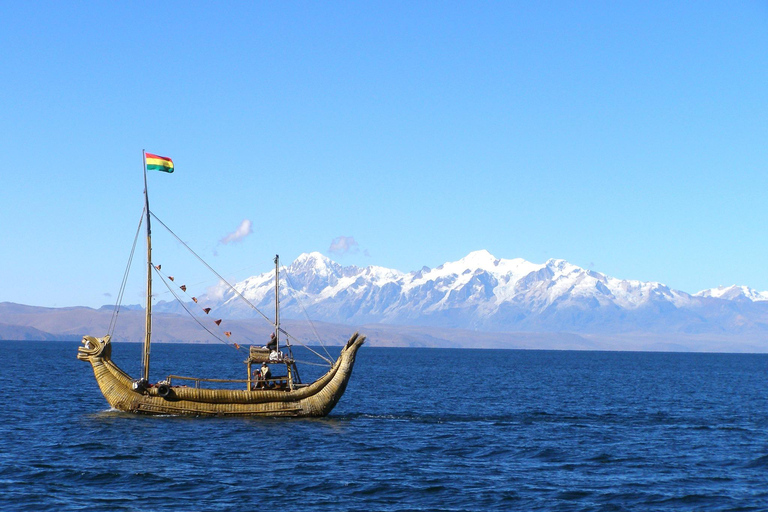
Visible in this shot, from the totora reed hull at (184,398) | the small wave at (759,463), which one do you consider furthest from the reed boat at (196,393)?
the small wave at (759,463)

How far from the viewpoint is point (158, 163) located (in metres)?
59.1

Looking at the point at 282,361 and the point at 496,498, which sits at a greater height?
the point at 282,361

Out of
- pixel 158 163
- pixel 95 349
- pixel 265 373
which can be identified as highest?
pixel 158 163

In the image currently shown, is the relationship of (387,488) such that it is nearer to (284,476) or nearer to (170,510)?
(284,476)

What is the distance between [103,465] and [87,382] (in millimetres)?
65189

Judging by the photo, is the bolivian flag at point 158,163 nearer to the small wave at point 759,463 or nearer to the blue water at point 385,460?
the blue water at point 385,460

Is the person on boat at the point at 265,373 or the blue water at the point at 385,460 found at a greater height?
the person on boat at the point at 265,373

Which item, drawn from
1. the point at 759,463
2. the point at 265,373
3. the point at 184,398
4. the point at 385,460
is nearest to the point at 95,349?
the point at 184,398

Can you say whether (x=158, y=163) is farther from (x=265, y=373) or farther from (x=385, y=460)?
(x=385, y=460)

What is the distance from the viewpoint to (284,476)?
42031 millimetres

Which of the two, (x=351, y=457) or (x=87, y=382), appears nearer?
(x=351, y=457)

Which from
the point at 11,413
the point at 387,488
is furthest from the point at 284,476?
the point at 11,413

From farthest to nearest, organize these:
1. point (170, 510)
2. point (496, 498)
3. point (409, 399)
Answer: point (409, 399)
point (496, 498)
point (170, 510)

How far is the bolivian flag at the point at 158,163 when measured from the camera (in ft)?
193
